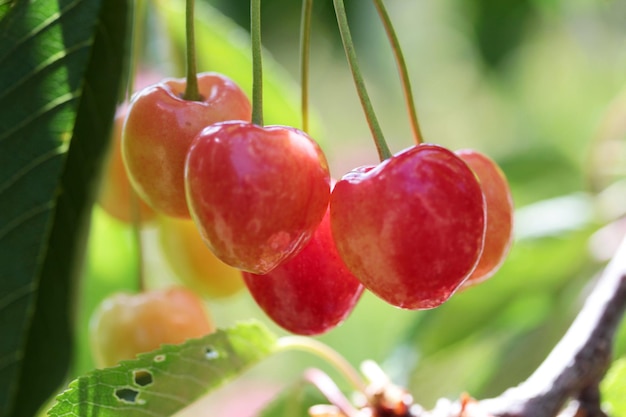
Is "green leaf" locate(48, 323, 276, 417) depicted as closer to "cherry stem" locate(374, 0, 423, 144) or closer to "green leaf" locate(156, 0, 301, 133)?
"cherry stem" locate(374, 0, 423, 144)

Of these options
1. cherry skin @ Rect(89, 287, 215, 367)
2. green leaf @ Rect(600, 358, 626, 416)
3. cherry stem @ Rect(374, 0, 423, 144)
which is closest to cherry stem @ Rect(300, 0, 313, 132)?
cherry stem @ Rect(374, 0, 423, 144)

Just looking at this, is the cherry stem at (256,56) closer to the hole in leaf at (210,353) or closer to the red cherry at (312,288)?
the red cherry at (312,288)

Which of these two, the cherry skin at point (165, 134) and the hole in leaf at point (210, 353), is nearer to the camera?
the cherry skin at point (165, 134)

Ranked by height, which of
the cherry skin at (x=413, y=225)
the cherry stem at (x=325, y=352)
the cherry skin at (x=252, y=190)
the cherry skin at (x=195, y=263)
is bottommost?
the cherry stem at (x=325, y=352)

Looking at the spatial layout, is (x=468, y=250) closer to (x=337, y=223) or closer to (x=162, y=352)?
(x=337, y=223)

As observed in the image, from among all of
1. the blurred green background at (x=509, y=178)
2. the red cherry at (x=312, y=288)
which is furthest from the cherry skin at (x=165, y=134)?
the blurred green background at (x=509, y=178)

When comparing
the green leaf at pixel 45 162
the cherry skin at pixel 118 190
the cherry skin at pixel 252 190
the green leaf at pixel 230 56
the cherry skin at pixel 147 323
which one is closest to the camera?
the cherry skin at pixel 252 190

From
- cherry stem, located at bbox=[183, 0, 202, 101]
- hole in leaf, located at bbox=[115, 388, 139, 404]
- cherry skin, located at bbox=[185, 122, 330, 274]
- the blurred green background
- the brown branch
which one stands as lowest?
the blurred green background
